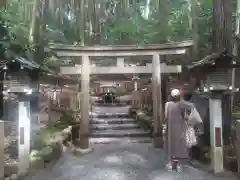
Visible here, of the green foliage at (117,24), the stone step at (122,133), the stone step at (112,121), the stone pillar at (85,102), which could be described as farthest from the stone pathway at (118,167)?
the stone step at (112,121)

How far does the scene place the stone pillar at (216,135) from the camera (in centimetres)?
693

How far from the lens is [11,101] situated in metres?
12.2

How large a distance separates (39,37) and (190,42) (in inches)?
256

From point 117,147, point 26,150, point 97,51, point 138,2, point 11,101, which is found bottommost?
point 117,147

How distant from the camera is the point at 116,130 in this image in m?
15.9

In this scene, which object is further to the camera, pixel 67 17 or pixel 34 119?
pixel 67 17

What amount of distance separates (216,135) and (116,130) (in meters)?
9.33

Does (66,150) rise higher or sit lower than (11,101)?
lower

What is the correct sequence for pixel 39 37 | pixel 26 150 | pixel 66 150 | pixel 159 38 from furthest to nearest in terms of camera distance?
pixel 159 38, pixel 39 37, pixel 66 150, pixel 26 150

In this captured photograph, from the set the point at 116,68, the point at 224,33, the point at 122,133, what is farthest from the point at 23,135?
the point at 122,133

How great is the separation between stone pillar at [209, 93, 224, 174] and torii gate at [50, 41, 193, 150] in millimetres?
4105

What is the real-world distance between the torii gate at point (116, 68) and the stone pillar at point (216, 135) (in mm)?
4105

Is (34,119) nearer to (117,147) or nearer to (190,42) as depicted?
(117,147)

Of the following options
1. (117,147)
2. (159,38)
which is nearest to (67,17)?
(159,38)
